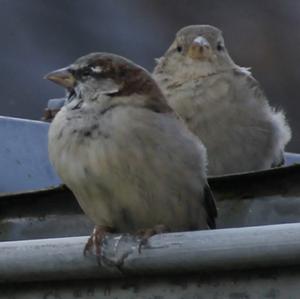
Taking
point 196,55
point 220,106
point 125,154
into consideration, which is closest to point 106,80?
point 125,154

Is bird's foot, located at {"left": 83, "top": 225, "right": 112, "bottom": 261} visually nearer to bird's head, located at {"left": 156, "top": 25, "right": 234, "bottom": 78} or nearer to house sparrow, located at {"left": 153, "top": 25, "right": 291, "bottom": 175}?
house sparrow, located at {"left": 153, "top": 25, "right": 291, "bottom": 175}

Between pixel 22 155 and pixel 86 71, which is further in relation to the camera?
pixel 22 155

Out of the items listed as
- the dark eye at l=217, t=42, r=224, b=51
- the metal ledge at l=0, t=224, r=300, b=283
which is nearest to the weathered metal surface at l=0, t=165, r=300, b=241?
the metal ledge at l=0, t=224, r=300, b=283

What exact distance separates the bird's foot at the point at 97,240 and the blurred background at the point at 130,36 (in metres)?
4.03

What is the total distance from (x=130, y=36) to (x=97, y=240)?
6.39 m

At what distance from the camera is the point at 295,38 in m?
10.1

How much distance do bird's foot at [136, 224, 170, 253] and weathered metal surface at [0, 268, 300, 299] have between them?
0.24 feet

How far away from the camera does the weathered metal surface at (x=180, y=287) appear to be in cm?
230

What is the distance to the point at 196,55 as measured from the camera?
489 cm

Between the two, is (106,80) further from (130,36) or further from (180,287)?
(130,36)

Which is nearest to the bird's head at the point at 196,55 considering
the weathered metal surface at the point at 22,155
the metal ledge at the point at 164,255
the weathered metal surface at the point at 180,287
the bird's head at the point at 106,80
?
the weathered metal surface at the point at 22,155

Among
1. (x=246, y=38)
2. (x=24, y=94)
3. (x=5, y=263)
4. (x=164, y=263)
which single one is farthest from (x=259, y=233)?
(x=246, y=38)

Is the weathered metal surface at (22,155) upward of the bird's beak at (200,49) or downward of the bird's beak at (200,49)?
upward

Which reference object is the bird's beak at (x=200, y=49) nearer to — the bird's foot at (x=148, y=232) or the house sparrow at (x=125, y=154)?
the house sparrow at (x=125, y=154)
